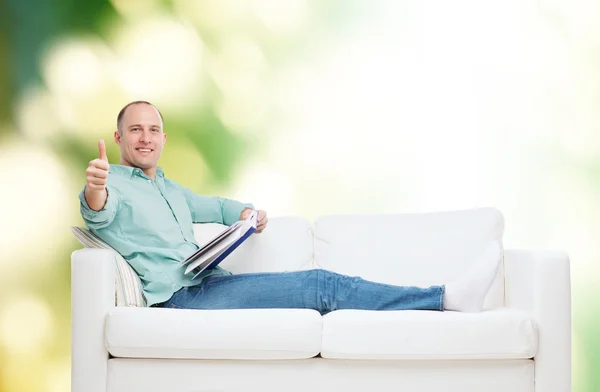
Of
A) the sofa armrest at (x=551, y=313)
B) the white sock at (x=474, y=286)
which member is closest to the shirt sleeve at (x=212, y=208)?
the white sock at (x=474, y=286)

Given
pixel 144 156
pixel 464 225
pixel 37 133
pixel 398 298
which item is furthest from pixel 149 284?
pixel 37 133

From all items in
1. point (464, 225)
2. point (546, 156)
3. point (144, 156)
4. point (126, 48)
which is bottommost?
point (464, 225)

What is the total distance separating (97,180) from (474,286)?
114 cm

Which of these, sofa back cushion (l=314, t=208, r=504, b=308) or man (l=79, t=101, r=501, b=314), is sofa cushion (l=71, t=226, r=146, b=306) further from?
sofa back cushion (l=314, t=208, r=504, b=308)

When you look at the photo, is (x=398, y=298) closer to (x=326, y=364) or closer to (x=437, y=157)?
(x=326, y=364)

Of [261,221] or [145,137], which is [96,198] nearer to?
[145,137]

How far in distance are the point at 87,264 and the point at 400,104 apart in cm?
183

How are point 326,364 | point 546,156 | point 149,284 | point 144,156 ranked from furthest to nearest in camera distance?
1. point 546,156
2. point 144,156
3. point 149,284
4. point 326,364

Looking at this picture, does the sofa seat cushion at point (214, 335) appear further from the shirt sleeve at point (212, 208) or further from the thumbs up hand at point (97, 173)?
the shirt sleeve at point (212, 208)

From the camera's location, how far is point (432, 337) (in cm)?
214

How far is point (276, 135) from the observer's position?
3.57 metres

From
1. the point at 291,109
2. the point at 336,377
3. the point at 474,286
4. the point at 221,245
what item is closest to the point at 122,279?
the point at 221,245

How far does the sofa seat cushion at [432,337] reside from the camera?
214cm

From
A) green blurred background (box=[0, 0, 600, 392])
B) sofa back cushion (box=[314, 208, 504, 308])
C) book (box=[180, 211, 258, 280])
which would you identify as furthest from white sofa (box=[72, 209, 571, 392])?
green blurred background (box=[0, 0, 600, 392])
